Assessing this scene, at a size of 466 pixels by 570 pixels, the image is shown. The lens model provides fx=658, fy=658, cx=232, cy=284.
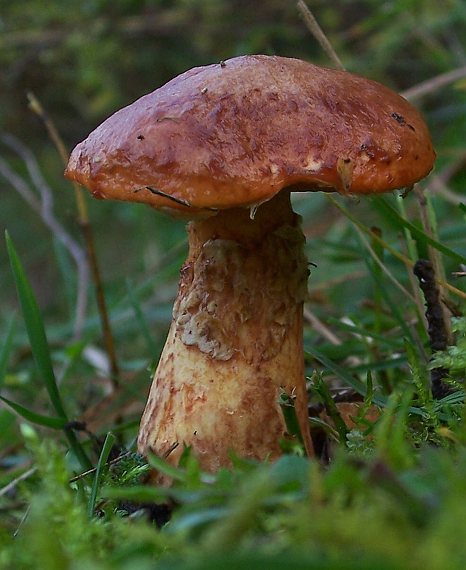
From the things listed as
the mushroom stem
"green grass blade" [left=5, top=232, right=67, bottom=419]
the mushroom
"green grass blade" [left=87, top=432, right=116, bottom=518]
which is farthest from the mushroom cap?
"green grass blade" [left=87, top=432, right=116, bottom=518]

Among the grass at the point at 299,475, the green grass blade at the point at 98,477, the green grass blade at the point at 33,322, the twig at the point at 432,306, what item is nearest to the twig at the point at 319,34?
the grass at the point at 299,475

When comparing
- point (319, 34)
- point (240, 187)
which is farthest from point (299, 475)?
point (319, 34)

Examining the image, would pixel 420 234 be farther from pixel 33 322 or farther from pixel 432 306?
pixel 33 322

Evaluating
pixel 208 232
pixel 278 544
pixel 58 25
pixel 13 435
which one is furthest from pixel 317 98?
pixel 58 25

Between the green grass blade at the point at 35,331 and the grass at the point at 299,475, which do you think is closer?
the grass at the point at 299,475

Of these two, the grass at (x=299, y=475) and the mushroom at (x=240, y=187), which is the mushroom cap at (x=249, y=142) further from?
the grass at (x=299, y=475)

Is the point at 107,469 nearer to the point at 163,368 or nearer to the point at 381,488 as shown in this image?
the point at 163,368

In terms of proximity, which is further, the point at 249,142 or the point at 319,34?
the point at 319,34
